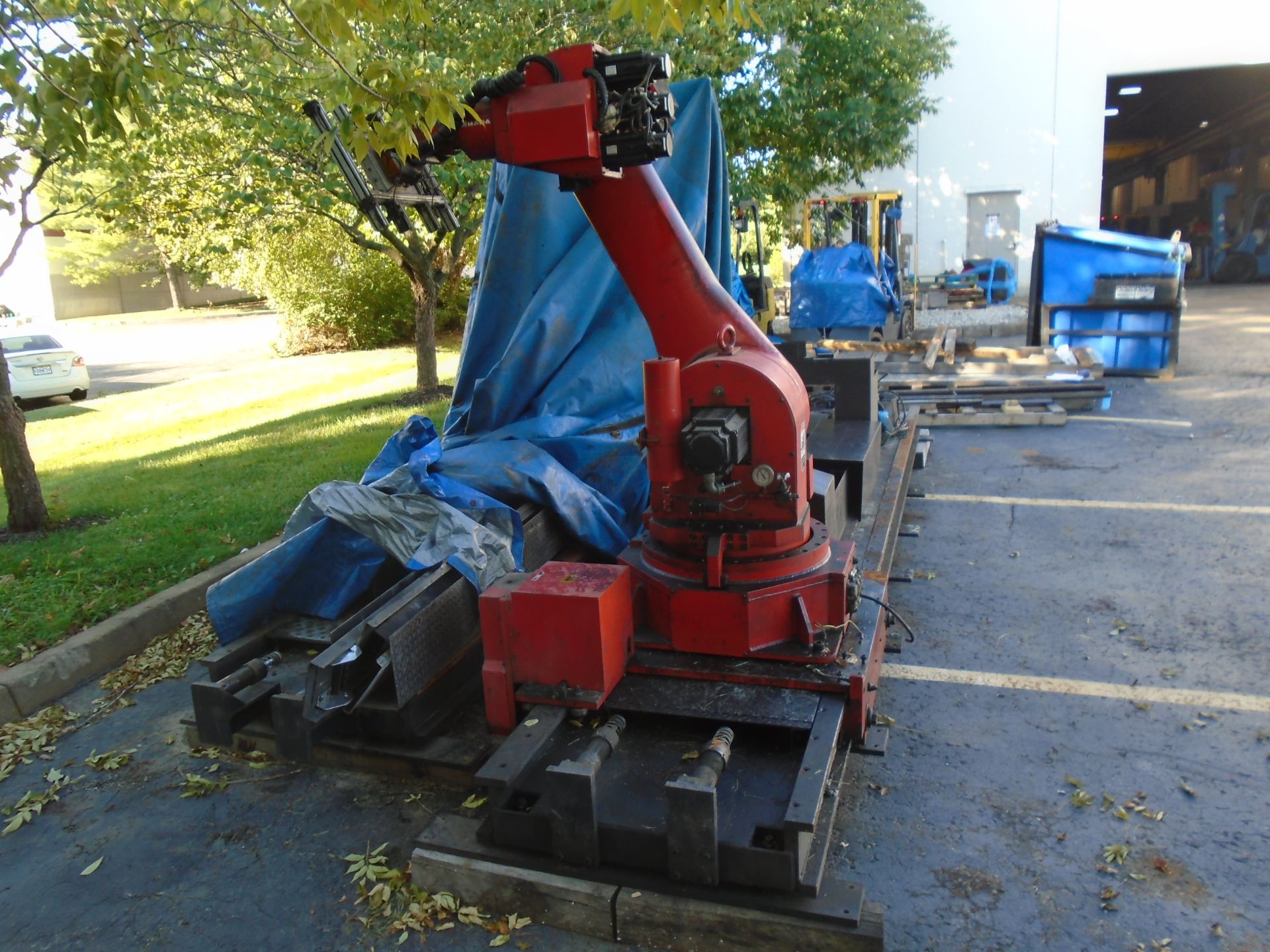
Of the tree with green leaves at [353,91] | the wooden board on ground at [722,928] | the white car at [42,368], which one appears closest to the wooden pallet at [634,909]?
the wooden board on ground at [722,928]

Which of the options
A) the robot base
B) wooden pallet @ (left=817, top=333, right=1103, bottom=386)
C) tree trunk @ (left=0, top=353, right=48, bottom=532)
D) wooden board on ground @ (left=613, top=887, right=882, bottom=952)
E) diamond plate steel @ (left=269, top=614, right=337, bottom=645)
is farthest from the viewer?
wooden pallet @ (left=817, top=333, right=1103, bottom=386)

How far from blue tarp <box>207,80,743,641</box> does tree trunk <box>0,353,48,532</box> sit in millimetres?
3105

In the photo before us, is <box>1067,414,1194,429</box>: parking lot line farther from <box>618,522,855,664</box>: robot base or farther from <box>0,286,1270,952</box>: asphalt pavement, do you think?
<box>618,522,855,664</box>: robot base

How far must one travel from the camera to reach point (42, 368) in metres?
16.2

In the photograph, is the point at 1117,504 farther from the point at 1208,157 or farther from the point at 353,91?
the point at 1208,157

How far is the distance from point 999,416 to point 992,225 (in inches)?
631

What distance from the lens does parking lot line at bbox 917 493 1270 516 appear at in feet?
21.6

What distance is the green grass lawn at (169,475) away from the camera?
552 centimetres

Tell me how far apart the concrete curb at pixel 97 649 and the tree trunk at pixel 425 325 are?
6.78 meters

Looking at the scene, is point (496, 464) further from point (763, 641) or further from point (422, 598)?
point (763, 641)

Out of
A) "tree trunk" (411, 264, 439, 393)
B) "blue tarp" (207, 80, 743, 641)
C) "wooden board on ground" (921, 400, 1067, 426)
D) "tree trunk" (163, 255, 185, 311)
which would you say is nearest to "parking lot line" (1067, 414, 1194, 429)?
"wooden board on ground" (921, 400, 1067, 426)

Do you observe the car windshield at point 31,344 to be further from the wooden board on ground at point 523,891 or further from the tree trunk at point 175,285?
the tree trunk at point 175,285

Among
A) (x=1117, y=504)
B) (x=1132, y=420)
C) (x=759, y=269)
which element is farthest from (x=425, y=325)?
(x=1117, y=504)

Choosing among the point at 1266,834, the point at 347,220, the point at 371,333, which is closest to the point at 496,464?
the point at 1266,834
